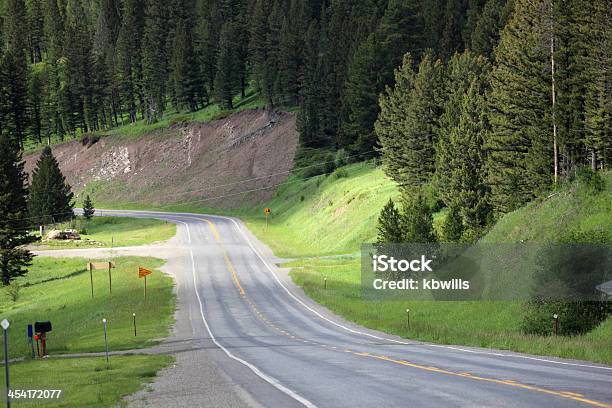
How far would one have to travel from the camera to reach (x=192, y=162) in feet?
422

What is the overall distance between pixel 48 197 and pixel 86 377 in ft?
266

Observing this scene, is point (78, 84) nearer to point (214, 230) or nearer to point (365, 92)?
point (214, 230)

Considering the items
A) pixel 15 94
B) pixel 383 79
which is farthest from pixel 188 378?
pixel 15 94

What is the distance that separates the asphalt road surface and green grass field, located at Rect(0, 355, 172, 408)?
8.57 feet

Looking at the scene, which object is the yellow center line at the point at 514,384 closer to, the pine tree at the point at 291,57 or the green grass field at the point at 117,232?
the green grass field at the point at 117,232

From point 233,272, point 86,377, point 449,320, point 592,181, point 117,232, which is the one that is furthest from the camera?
point 117,232

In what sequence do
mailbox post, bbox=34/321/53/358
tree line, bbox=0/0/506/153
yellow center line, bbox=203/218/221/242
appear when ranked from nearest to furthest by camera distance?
mailbox post, bbox=34/321/53/358 → yellow center line, bbox=203/218/221/242 → tree line, bbox=0/0/506/153

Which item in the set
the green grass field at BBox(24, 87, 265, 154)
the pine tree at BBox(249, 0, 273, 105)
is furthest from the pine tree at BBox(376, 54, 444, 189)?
the green grass field at BBox(24, 87, 265, 154)

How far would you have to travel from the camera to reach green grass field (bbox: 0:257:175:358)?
4216 cm

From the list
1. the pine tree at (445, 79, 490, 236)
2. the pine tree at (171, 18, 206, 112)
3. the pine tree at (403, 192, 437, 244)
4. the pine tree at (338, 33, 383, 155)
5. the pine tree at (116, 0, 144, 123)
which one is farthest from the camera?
the pine tree at (116, 0, 144, 123)

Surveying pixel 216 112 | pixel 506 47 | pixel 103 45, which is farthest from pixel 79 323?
pixel 103 45

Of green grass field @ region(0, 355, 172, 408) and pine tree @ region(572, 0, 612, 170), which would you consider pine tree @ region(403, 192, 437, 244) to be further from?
green grass field @ region(0, 355, 172, 408)

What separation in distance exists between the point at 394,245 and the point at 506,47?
17.3 metres

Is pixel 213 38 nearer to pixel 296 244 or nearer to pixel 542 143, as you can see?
pixel 296 244
